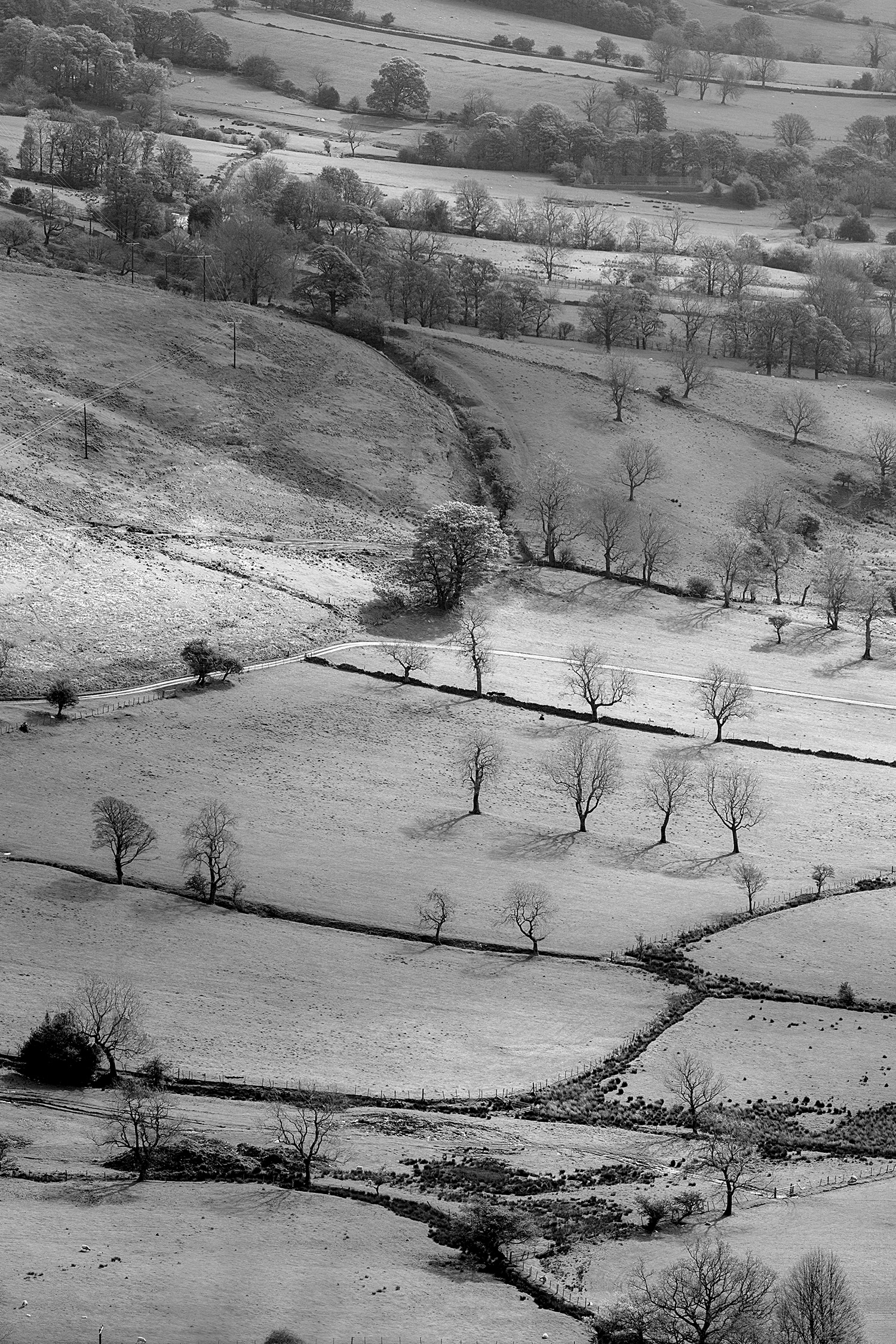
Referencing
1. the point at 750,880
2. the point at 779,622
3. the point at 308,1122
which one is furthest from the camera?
the point at 779,622

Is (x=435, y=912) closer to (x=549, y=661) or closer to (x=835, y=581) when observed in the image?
(x=549, y=661)

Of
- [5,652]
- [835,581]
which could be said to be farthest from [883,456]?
[5,652]

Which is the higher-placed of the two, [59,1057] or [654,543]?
[654,543]

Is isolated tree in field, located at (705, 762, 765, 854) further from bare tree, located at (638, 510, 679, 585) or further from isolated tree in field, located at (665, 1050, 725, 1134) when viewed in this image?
bare tree, located at (638, 510, 679, 585)

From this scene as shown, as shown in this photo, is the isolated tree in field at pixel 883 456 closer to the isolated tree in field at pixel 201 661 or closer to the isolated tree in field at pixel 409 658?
the isolated tree in field at pixel 409 658

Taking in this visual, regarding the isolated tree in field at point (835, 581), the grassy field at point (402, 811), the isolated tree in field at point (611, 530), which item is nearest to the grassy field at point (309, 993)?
the grassy field at point (402, 811)

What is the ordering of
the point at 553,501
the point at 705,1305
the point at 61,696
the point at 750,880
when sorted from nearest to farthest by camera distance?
the point at 705,1305 → the point at 750,880 → the point at 61,696 → the point at 553,501
